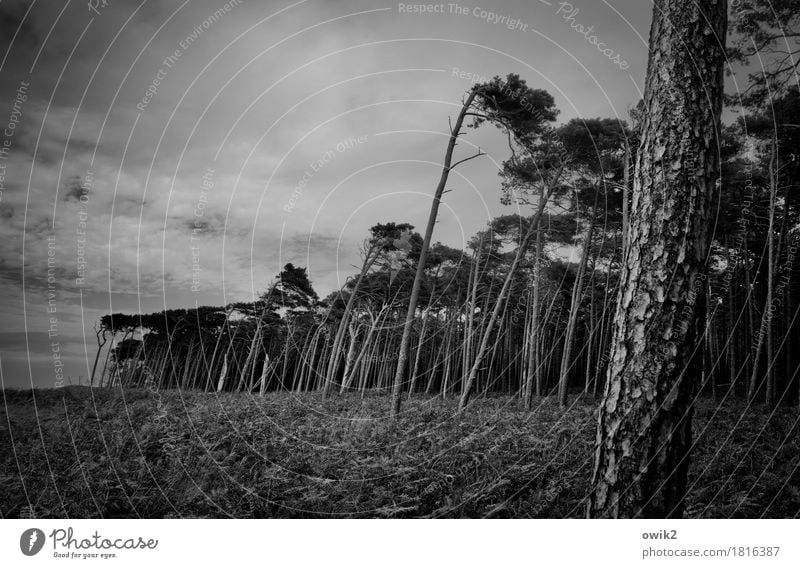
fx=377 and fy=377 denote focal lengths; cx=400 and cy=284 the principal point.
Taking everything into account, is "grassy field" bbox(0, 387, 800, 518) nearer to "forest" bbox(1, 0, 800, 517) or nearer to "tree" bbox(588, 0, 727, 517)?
"forest" bbox(1, 0, 800, 517)

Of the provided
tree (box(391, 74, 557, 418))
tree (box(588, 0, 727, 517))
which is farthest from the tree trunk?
tree (box(588, 0, 727, 517))

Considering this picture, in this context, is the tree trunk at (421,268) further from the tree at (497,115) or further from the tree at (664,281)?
the tree at (664,281)

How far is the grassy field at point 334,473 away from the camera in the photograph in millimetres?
3881

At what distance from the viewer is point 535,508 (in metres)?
3.81

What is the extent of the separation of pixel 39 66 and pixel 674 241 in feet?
15.6

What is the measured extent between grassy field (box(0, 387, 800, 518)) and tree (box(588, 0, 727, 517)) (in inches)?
38.5

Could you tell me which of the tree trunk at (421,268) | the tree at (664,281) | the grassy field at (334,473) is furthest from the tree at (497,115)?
the tree at (664,281)

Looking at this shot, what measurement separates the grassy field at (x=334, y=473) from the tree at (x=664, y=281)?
977 mm

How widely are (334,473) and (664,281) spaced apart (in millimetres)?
4225
